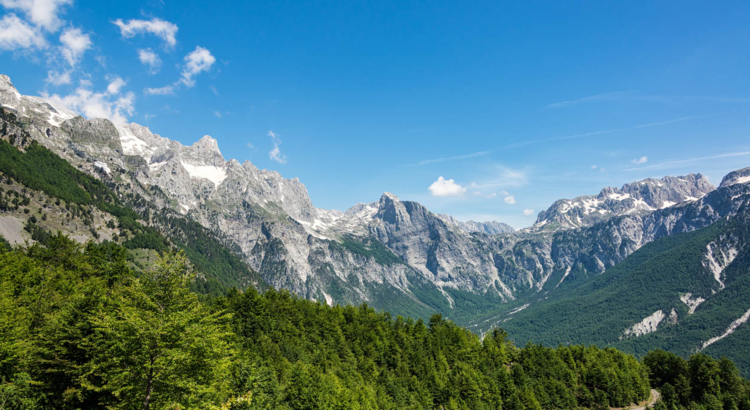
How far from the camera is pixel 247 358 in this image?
48750mm

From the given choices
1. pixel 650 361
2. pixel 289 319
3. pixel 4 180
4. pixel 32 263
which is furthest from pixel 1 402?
pixel 4 180

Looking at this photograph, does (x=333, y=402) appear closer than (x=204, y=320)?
No

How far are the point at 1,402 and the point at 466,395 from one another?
7613 cm

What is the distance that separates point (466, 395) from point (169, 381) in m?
72.3

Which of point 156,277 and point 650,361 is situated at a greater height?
point 156,277

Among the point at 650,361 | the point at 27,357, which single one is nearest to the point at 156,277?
the point at 27,357

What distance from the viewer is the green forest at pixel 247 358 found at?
70.1 feet

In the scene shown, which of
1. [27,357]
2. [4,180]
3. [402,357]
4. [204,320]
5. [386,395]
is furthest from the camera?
[4,180]

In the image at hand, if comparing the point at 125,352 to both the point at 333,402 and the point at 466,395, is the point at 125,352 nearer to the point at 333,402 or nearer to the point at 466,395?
the point at 333,402

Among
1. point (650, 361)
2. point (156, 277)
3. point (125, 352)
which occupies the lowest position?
point (650, 361)

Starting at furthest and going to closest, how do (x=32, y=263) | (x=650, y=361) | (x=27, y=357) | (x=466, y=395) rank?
1. (x=650, y=361)
2. (x=466, y=395)
3. (x=32, y=263)
4. (x=27, y=357)

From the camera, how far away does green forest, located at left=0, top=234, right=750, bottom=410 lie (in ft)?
70.1

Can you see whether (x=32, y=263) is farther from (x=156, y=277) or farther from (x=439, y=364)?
(x=439, y=364)

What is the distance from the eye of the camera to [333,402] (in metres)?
51.4
